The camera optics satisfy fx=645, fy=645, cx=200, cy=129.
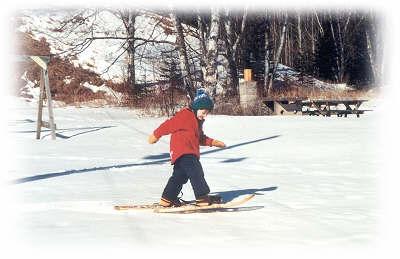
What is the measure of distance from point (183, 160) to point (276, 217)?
1.25 meters


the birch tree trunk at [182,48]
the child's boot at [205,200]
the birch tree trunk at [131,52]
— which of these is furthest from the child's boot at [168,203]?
the birch tree trunk at [131,52]

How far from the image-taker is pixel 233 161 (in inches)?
493

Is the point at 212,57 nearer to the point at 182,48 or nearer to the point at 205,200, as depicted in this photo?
the point at 182,48

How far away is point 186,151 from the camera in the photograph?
743 cm

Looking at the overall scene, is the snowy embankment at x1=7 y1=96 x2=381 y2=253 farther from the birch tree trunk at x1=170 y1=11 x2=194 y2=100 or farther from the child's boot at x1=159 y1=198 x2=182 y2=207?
the birch tree trunk at x1=170 y1=11 x2=194 y2=100

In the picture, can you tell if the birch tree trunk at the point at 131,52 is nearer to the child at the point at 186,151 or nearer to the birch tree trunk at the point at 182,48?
the birch tree trunk at the point at 182,48

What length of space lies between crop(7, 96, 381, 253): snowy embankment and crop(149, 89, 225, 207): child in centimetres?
37

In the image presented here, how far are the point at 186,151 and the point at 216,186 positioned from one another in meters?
2.19

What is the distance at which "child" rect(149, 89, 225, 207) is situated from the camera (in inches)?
293

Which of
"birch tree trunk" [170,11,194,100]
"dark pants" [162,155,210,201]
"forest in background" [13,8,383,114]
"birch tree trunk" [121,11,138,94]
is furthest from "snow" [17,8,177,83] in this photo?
"dark pants" [162,155,210,201]

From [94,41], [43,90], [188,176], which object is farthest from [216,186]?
[94,41]

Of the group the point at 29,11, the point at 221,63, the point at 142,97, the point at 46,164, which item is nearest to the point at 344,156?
the point at 46,164

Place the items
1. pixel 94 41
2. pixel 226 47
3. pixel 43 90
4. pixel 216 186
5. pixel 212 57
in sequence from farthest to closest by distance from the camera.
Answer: pixel 94 41
pixel 226 47
pixel 212 57
pixel 43 90
pixel 216 186

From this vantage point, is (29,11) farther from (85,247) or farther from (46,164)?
A: (85,247)
